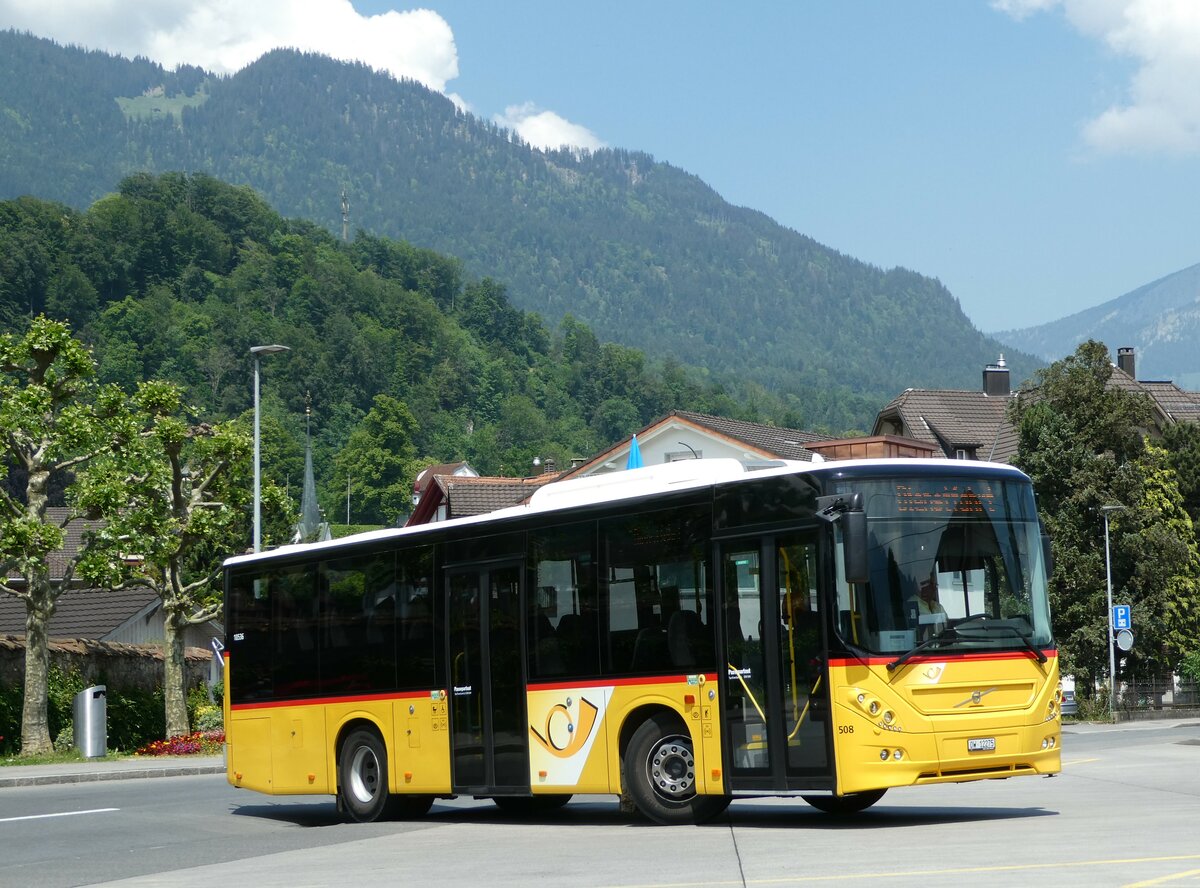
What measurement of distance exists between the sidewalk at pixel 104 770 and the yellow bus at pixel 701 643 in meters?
11.4

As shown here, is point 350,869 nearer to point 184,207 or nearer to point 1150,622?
point 1150,622

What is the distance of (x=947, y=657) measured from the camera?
45.7 ft

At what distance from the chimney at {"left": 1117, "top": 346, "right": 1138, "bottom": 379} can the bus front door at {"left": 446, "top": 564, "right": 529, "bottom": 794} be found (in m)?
69.6

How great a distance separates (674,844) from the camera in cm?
1361

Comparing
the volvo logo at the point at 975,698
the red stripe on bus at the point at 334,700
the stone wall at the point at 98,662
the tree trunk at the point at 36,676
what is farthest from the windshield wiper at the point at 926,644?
the stone wall at the point at 98,662

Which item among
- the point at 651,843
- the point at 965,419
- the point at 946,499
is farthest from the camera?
the point at 965,419

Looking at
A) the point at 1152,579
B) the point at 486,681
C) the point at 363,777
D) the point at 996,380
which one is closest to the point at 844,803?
the point at 486,681

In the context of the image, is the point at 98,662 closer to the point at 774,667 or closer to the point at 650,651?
the point at 650,651

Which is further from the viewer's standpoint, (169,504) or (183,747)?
(169,504)

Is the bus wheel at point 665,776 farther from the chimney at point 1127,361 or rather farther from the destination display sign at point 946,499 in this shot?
the chimney at point 1127,361

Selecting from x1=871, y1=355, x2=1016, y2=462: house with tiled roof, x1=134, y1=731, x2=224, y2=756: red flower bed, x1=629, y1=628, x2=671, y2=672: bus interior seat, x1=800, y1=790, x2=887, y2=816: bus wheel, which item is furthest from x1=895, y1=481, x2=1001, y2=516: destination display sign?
x1=871, y1=355, x2=1016, y2=462: house with tiled roof

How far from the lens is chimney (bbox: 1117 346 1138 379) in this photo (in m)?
82.2

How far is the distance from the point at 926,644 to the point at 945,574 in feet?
2.07

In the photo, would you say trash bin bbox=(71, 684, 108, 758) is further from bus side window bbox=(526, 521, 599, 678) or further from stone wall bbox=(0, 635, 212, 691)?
bus side window bbox=(526, 521, 599, 678)
